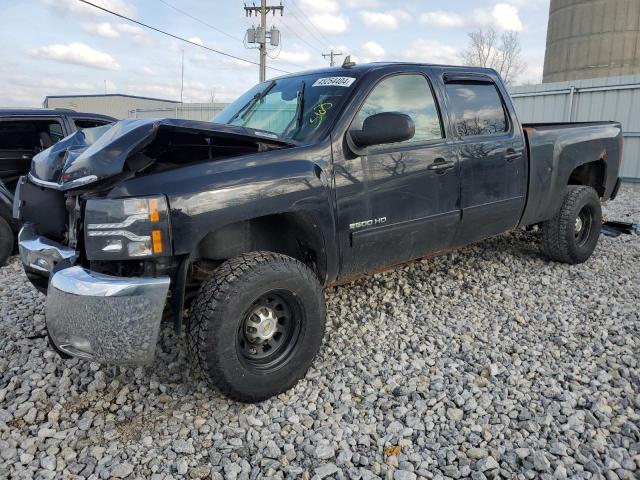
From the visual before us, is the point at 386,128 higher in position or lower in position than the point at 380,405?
higher

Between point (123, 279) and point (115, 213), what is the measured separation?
0.32 metres

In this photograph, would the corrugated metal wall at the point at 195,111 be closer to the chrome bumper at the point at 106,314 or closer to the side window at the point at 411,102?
the side window at the point at 411,102

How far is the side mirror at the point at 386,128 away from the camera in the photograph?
2.99 metres

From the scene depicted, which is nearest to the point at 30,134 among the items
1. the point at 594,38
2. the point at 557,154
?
the point at 557,154

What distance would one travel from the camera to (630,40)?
25234 mm

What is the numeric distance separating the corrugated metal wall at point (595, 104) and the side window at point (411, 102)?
412 inches

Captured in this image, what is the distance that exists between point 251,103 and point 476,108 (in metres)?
1.85

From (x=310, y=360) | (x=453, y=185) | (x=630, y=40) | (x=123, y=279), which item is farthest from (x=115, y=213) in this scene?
(x=630, y=40)

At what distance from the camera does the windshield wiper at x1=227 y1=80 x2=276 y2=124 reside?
3.89m

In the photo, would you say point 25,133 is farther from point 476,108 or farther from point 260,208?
point 476,108

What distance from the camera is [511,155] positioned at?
421cm

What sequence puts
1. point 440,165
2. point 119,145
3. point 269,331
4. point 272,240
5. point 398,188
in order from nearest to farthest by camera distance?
point 119,145 < point 269,331 < point 272,240 < point 398,188 < point 440,165

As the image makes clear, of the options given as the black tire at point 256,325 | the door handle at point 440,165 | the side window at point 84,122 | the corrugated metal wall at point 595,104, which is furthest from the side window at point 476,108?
the corrugated metal wall at point 595,104

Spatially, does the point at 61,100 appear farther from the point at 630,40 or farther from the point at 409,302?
the point at 409,302
